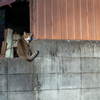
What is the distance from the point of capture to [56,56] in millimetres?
4516

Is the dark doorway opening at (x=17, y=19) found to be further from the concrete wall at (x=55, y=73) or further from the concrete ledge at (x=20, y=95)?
the concrete ledge at (x=20, y=95)

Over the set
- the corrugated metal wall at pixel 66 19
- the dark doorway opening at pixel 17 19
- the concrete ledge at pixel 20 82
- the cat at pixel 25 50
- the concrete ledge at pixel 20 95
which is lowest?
the concrete ledge at pixel 20 95

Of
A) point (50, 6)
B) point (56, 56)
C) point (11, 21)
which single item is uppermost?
point (11, 21)

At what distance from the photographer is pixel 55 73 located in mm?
4461

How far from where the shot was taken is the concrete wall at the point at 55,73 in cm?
431

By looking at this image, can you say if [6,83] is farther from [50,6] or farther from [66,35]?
[50,6]

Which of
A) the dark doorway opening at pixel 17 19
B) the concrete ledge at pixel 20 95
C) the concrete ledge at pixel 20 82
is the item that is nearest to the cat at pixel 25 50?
the concrete ledge at pixel 20 82

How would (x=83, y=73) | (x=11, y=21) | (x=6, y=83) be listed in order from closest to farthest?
(x=6, y=83) < (x=83, y=73) < (x=11, y=21)

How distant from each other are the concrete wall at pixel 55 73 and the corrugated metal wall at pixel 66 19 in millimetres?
286

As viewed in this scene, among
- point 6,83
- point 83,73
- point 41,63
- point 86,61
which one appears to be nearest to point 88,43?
point 86,61

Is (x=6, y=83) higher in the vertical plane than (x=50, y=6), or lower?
lower

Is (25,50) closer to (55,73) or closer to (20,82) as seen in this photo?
(20,82)

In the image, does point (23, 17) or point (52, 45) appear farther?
point (23, 17)

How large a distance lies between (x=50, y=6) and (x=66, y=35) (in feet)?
3.51
